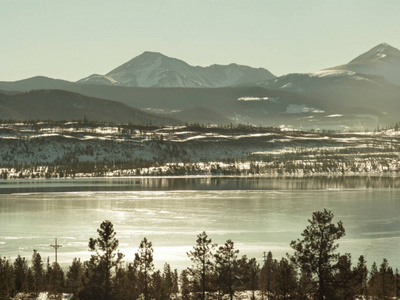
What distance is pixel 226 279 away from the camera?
76375mm

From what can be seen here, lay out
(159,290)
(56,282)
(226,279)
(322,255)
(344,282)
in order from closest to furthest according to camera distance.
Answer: (344,282)
(322,255)
(159,290)
(226,279)
(56,282)

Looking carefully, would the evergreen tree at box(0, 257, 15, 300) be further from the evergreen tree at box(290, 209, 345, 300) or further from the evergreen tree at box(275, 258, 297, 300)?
the evergreen tree at box(290, 209, 345, 300)

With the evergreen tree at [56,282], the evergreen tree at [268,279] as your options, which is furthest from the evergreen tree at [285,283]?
the evergreen tree at [56,282]

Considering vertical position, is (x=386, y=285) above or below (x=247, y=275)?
below

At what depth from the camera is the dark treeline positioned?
6962cm

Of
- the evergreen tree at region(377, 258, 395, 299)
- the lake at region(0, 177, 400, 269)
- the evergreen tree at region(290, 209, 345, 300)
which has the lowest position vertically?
the evergreen tree at region(377, 258, 395, 299)

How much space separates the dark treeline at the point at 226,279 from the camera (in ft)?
228

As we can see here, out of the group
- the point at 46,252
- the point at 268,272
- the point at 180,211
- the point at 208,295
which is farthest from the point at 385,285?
the point at 180,211

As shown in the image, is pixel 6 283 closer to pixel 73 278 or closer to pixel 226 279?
pixel 73 278

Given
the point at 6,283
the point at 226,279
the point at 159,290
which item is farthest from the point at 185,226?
the point at 159,290

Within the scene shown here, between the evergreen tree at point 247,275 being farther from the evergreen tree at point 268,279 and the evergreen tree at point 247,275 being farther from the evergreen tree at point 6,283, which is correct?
the evergreen tree at point 6,283

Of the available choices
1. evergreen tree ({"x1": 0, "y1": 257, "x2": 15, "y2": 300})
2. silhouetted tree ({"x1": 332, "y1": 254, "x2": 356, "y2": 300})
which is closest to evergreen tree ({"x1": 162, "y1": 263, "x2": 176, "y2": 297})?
evergreen tree ({"x1": 0, "y1": 257, "x2": 15, "y2": 300})

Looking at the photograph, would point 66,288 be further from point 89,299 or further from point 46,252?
point 46,252

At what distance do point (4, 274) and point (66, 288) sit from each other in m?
7.29
